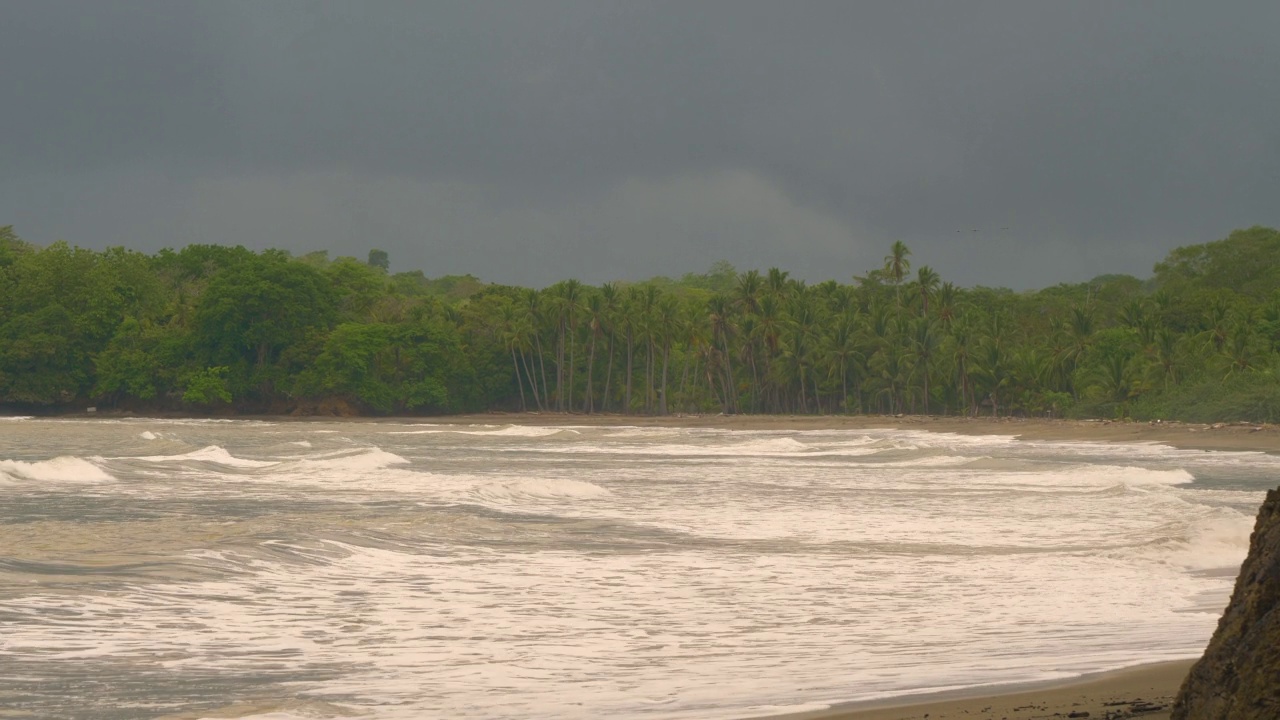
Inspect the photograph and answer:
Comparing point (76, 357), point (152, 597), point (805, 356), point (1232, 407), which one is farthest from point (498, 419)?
point (152, 597)

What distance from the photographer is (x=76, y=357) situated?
85812mm

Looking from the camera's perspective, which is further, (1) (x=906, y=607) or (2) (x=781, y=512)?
(2) (x=781, y=512)

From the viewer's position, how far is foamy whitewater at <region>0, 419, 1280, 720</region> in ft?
23.0

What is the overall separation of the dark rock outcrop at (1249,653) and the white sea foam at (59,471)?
2208cm

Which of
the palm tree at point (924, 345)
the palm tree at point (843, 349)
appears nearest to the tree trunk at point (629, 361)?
the palm tree at point (843, 349)

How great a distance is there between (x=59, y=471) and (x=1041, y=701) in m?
21.7

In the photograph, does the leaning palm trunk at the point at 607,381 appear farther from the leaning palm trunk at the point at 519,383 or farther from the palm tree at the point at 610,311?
the leaning palm trunk at the point at 519,383

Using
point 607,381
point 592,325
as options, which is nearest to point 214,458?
point 592,325

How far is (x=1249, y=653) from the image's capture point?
4.05m

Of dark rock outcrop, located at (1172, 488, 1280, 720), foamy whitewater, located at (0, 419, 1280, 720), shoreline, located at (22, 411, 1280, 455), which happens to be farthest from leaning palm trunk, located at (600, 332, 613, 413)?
dark rock outcrop, located at (1172, 488, 1280, 720)

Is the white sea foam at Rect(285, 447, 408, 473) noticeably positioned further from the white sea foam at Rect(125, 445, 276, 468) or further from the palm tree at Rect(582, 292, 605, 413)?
the palm tree at Rect(582, 292, 605, 413)

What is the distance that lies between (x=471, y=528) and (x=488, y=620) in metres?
6.06

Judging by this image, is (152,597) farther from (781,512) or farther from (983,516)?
(983,516)

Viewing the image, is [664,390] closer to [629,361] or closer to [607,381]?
[629,361]
